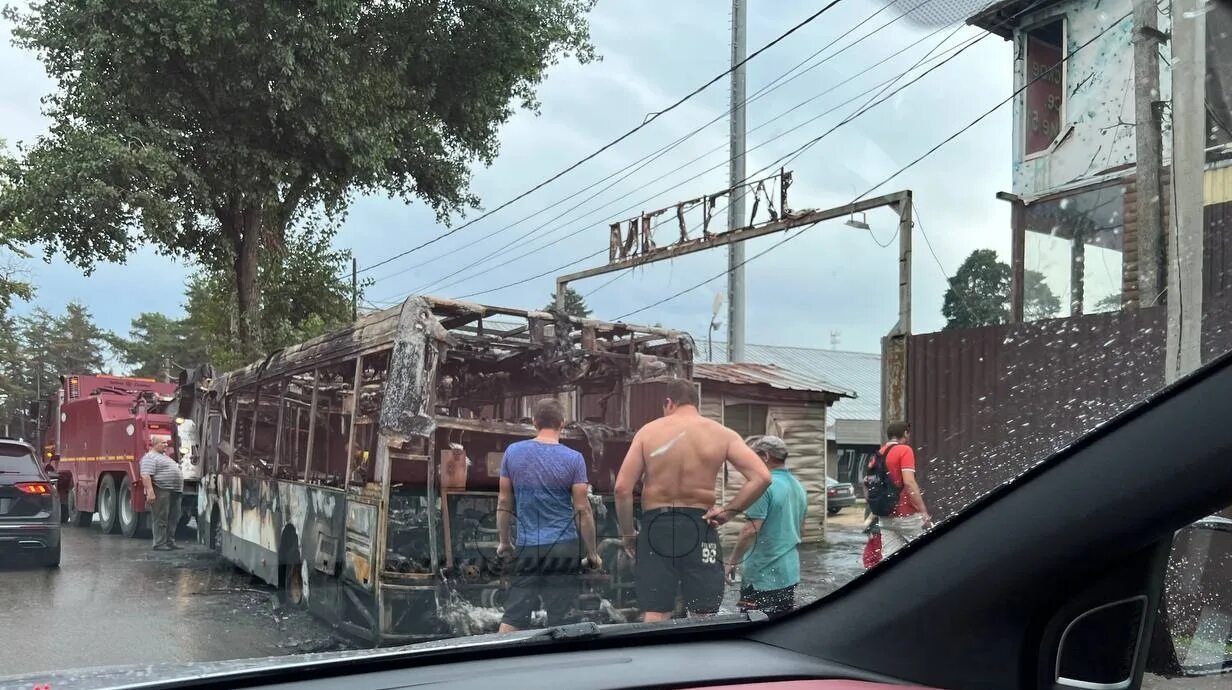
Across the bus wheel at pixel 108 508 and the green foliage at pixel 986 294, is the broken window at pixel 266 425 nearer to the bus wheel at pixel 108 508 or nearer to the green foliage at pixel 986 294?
the bus wheel at pixel 108 508

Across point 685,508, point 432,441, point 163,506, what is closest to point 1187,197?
point 685,508

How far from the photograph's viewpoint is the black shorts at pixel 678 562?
1.98 metres

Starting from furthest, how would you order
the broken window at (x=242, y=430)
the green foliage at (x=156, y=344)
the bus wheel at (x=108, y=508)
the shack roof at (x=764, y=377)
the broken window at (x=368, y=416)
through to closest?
the broken window at (x=242, y=430), the bus wheel at (x=108, y=508), the broken window at (x=368, y=416), the green foliage at (x=156, y=344), the shack roof at (x=764, y=377)

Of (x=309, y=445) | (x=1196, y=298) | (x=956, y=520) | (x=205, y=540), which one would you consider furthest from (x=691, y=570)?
(x=309, y=445)

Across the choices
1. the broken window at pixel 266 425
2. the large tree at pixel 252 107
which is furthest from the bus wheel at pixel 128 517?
the large tree at pixel 252 107

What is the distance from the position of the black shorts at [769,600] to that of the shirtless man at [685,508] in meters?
0.05

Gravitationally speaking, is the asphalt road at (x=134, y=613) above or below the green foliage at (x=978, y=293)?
below

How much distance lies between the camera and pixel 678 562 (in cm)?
203

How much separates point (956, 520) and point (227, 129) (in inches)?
69.2

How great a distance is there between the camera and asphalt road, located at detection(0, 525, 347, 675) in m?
1.97

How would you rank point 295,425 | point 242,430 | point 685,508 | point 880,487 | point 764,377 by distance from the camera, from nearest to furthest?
point 880,487 < point 685,508 < point 764,377 < point 295,425 < point 242,430

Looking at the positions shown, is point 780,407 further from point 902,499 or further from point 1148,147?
point 1148,147

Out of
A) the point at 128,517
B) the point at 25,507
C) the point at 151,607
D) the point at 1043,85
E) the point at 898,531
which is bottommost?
the point at 151,607

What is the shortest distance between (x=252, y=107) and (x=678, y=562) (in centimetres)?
140
